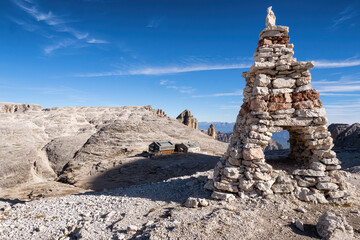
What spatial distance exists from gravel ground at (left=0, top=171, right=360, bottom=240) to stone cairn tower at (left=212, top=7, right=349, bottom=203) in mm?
618

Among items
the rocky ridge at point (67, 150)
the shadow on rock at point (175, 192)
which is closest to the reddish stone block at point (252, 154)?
the shadow on rock at point (175, 192)

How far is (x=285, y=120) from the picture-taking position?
30.6 feet

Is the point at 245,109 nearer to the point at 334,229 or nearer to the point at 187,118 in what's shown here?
the point at 334,229

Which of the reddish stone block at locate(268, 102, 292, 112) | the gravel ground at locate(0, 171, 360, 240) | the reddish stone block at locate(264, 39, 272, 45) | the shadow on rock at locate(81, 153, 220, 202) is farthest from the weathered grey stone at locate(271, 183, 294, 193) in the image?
the shadow on rock at locate(81, 153, 220, 202)

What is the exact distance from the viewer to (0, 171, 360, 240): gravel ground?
6.77 m

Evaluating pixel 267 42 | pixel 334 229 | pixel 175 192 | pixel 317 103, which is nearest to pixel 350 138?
pixel 317 103

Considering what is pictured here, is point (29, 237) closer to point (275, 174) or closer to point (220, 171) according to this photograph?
point (220, 171)

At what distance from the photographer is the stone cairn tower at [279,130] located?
8.90m

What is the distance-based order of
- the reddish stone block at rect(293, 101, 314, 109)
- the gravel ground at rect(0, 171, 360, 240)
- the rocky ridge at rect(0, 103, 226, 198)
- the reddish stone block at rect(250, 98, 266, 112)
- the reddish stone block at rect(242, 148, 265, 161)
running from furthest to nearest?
the rocky ridge at rect(0, 103, 226, 198)
the reddish stone block at rect(250, 98, 266, 112)
the reddish stone block at rect(293, 101, 314, 109)
the reddish stone block at rect(242, 148, 265, 161)
the gravel ground at rect(0, 171, 360, 240)

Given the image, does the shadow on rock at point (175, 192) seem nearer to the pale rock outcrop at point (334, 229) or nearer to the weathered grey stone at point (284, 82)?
the pale rock outcrop at point (334, 229)

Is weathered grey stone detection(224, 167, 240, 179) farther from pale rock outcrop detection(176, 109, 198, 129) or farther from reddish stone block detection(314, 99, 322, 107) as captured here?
pale rock outcrop detection(176, 109, 198, 129)

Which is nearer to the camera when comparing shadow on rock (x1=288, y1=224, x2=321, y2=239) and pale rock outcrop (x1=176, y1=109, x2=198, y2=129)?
shadow on rock (x1=288, y1=224, x2=321, y2=239)

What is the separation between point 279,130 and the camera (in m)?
9.34

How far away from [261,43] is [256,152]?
551cm
